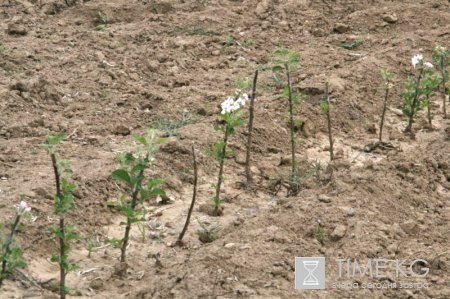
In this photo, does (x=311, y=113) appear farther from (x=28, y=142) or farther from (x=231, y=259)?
(x=231, y=259)

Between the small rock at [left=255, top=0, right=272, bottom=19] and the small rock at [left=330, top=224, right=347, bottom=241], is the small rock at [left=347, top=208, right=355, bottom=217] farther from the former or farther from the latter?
the small rock at [left=255, top=0, right=272, bottom=19]

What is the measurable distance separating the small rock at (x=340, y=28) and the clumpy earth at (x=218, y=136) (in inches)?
0.8

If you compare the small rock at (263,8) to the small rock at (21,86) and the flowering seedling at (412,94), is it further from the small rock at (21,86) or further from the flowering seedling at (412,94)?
the small rock at (21,86)

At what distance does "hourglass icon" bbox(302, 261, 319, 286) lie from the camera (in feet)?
13.3

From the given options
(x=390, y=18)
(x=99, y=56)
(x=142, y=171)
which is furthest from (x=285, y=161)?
(x=390, y=18)

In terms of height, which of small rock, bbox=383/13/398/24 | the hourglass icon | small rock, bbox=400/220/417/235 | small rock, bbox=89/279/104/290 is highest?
small rock, bbox=383/13/398/24

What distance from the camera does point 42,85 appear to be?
272 inches

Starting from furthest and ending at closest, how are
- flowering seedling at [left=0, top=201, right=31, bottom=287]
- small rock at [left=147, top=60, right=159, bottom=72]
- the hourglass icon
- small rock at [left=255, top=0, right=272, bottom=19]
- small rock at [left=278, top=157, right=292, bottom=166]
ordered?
1. small rock at [left=255, top=0, right=272, bottom=19]
2. small rock at [left=147, top=60, right=159, bottom=72]
3. small rock at [left=278, top=157, right=292, bottom=166]
4. the hourglass icon
5. flowering seedling at [left=0, top=201, right=31, bottom=287]

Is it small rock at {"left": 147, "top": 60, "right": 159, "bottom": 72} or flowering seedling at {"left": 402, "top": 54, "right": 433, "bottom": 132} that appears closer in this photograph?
flowering seedling at {"left": 402, "top": 54, "right": 433, "bottom": 132}

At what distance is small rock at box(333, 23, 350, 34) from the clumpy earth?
2cm

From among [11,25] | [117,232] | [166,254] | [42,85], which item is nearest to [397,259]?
[166,254]

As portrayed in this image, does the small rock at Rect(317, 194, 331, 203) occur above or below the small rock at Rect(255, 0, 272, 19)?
below

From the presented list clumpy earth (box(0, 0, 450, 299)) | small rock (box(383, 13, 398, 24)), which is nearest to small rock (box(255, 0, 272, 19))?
clumpy earth (box(0, 0, 450, 299))

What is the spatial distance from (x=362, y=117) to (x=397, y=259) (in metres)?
2.60
